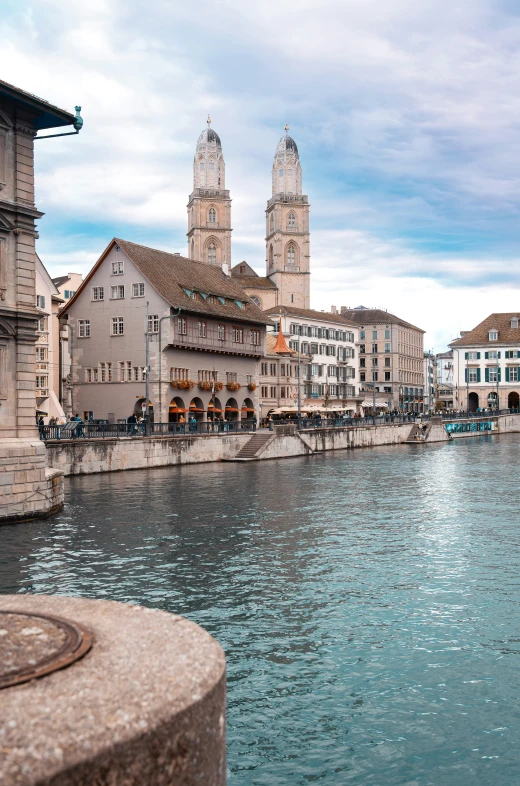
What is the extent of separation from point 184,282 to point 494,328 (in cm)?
6947

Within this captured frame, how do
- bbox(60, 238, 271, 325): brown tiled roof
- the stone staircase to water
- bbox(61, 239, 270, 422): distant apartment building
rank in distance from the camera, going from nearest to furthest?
the stone staircase to water
bbox(61, 239, 270, 422): distant apartment building
bbox(60, 238, 271, 325): brown tiled roof

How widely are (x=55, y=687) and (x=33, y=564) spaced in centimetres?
1427

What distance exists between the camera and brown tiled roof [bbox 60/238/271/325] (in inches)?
2429

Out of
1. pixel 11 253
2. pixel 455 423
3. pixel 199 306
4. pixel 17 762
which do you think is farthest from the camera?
pixel 455 423

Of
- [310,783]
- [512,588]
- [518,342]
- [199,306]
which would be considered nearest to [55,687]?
[310,783]

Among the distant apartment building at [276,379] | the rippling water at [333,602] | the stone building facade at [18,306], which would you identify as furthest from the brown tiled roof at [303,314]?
the stone building facade at [18,306]

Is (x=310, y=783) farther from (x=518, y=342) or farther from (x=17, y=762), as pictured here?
(x=518, y=342)

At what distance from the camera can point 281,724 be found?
363 inches

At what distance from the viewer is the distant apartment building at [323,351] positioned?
303 ft

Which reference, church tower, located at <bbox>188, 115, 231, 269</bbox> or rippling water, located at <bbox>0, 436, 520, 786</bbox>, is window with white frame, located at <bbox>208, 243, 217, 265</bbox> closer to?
church tower, located at <bbox>188, 115, 231, 269</bbox>

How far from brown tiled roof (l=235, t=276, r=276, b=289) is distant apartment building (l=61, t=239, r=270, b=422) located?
181ft

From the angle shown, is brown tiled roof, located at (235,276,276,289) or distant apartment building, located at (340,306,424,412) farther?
distant apartment building, located at (340,306,424,412)

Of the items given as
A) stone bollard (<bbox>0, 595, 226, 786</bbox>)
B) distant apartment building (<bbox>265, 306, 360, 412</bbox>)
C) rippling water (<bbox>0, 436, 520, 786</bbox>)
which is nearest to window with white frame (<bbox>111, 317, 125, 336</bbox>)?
distant apartment building (<bbox>265, 306, 360, 412</bbox>)

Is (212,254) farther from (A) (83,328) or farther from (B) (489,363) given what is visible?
(A) (83,328)
